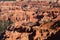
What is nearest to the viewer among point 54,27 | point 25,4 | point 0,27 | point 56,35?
point 56,35

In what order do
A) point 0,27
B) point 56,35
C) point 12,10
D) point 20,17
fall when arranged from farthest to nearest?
point 12,10 < point 20,17 < point 0,27 < point 56,35

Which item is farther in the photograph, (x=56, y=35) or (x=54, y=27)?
(x=54, y=27)

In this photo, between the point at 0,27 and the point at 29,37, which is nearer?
the point at 29,37

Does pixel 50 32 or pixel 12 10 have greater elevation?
pixel 50 32

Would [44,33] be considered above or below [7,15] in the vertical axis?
above

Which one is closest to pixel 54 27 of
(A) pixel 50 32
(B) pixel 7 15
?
(A) pixel 50 32

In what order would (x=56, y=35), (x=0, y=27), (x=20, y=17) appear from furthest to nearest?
(x=20, y=17) < (x=0, y=27) < (x=56, y=35)

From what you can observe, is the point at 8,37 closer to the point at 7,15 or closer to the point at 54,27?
the point at 54,27

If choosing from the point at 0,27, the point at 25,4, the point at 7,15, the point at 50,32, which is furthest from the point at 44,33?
the point at 25,4

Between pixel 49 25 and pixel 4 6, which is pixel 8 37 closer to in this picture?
pixel 49 25
